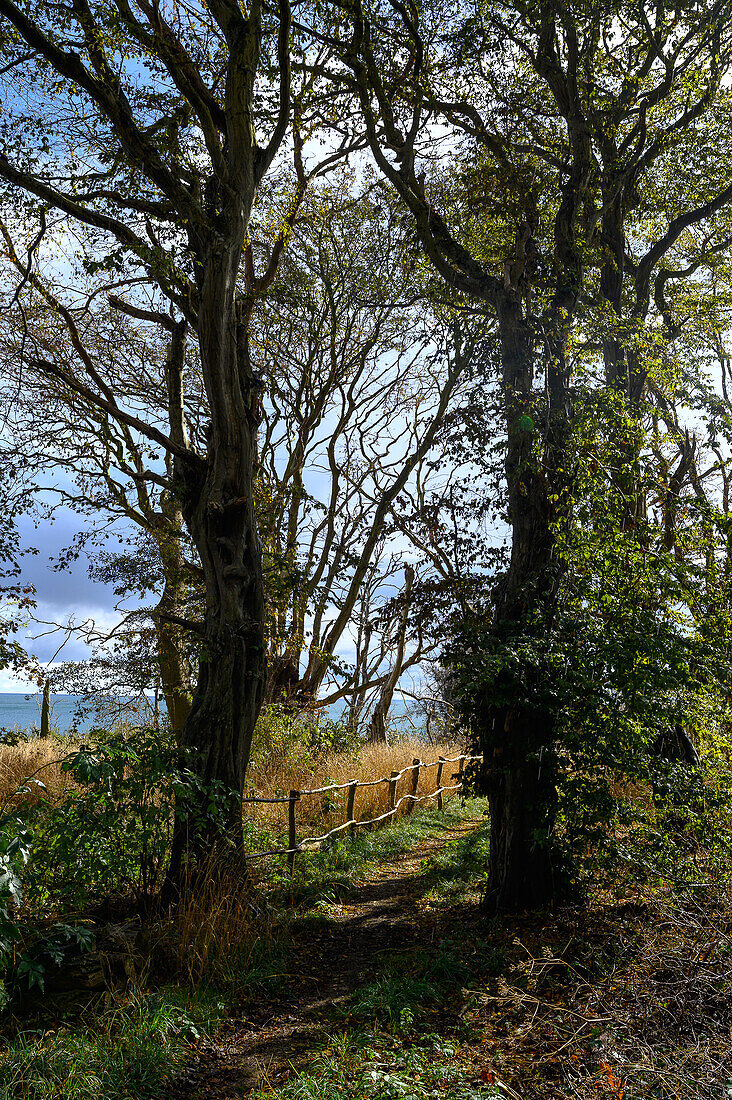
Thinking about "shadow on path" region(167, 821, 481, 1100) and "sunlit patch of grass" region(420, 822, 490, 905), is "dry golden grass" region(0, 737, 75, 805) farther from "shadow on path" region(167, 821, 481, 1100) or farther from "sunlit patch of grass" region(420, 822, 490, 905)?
"sunlit patch of grass" region(420, 822, 490, 905)

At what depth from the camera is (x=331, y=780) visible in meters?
9.61

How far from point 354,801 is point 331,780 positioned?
38.2 inches

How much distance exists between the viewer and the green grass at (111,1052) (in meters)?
3.55

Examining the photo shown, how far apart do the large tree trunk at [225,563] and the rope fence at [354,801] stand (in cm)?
58

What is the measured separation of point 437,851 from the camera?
387 inches

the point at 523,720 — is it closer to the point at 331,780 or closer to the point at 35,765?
the point at 331,780

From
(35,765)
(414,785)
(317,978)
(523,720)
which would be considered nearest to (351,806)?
(414,785)

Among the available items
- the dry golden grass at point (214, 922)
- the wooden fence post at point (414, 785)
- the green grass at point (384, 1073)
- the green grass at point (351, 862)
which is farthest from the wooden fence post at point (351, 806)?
the green grass at point (384, 1073)

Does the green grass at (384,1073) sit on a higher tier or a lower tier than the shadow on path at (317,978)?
higher

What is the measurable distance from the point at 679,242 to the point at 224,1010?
1329cm

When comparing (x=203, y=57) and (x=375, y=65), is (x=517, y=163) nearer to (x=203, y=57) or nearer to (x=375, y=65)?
(x=375, y=65)

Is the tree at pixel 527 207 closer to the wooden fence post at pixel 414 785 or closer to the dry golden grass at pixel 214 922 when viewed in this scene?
the dry golden grass at pixel 214 922

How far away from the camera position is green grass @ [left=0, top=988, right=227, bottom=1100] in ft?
11.6

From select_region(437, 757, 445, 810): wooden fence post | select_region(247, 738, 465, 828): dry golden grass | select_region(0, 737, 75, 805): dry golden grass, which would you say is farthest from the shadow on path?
select_region(0, 737, 75, 805): dry golden grass
